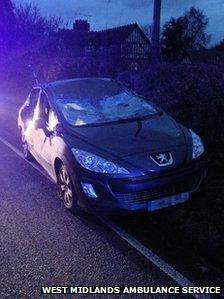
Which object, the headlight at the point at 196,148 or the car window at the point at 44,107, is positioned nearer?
the headlight at the point at 196,148

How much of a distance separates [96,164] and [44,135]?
5.77ft

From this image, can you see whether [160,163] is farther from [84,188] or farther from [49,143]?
[49,143]

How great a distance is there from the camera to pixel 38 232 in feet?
17.2

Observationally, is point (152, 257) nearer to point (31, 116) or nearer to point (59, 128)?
point (59, 128)

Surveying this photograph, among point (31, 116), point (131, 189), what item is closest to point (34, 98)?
point (31, 116)

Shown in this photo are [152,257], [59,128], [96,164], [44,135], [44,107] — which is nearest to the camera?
[152,257]

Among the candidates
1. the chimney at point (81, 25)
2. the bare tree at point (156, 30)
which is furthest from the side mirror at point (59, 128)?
the chimney at point (81, 25)

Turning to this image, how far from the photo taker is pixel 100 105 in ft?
22.1

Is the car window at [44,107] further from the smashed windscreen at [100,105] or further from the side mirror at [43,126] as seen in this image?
the smashed windscreen at [100,105]

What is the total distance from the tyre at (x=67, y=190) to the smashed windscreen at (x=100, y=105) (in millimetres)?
714

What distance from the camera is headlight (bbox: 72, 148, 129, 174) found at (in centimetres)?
511

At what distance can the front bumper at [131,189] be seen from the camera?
508 centimetres

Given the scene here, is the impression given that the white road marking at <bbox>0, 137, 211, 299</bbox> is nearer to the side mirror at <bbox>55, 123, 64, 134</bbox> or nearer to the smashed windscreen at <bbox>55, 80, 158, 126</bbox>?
the side mirror at <bbox>55, 123, 64, 134</bbox>

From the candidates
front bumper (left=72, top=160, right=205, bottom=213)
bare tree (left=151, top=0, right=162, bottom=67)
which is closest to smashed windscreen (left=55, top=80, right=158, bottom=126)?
front bumper (left=72, top=160, right=205, bottom=213)
